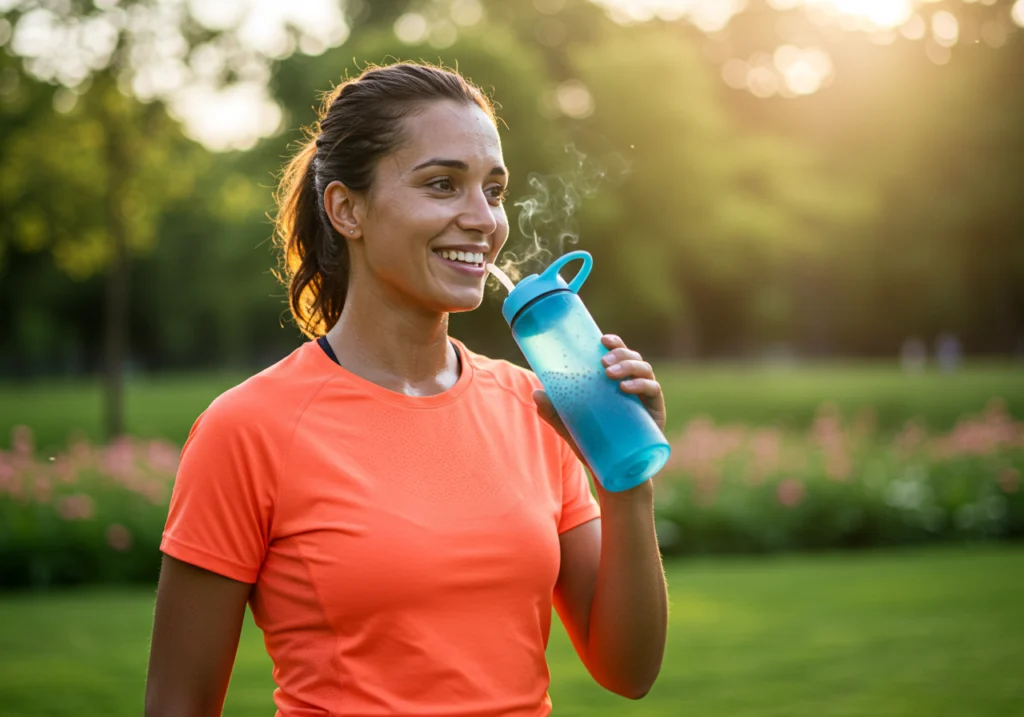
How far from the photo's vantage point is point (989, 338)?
4112 centimetres

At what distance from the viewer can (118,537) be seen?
330 inches

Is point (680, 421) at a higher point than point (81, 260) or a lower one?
lower

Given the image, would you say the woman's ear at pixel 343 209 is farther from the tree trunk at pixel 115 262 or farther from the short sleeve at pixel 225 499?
the tree trunk at pixel 115 262

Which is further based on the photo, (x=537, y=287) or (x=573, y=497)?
(x=573, y=497)

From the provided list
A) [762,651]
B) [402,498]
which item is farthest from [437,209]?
[762,651]

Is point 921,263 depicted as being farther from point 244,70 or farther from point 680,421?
point 244,70

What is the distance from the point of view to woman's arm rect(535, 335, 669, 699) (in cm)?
193

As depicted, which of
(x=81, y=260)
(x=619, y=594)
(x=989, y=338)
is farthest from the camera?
(x=989, y=338)

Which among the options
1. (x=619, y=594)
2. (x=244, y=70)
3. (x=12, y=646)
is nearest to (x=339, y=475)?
(x=619, y=594)

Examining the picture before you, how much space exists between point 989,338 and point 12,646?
40836 mm

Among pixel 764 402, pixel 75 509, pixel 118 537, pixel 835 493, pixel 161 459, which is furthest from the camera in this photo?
pixel 764 402

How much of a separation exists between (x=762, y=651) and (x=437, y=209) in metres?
5.03

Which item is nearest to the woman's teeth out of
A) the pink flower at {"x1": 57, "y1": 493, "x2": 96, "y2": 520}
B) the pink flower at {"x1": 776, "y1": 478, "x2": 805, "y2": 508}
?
the pink flower at {"x1": 57, "y1": 493, "x2": 96, "y2": 520}

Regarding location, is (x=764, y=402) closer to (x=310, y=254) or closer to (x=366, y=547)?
(x=310, y=254)
